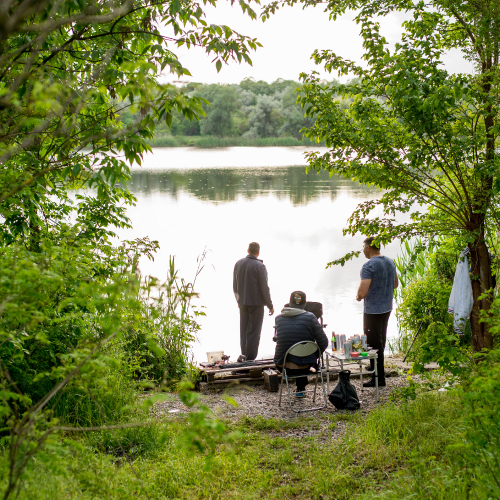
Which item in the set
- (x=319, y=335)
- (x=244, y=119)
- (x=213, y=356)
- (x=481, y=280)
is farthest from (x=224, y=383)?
(x=244, y=119)

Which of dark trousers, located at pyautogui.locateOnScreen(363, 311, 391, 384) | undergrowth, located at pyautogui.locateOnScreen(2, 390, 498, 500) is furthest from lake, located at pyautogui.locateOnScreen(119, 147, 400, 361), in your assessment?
dark trousers, located at pyautogui.locateOnScreen(363, 311, 391, 384)

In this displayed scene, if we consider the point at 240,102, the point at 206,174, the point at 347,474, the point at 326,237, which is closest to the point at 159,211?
the point at 326,237

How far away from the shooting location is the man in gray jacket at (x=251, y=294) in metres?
6.99

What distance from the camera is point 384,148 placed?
15.7ft

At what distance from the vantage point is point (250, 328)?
23.7ft

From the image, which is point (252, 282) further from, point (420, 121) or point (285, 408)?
point (420, 121)

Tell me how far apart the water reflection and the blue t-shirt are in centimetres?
1862

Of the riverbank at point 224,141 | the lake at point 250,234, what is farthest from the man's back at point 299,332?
the riverbank at point 224,141

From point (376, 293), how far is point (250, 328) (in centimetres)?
214

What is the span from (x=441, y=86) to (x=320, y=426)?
10.9ft

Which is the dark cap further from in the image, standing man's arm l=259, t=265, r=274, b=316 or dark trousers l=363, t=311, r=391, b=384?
standing man's arm l=259, t=265, r=274, b=316

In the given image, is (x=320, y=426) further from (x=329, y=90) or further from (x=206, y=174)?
(x=206, y=174)

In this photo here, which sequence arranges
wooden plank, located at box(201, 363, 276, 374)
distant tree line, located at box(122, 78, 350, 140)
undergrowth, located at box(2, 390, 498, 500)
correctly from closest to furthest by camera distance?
1. undergrowth, located at box(2, 390, 498, 500)
2. wooden plank, located at box(201, 363, 276, 374)
3. distant tree line, located at box(122, 78, 350, 140)

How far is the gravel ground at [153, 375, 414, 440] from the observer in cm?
471
